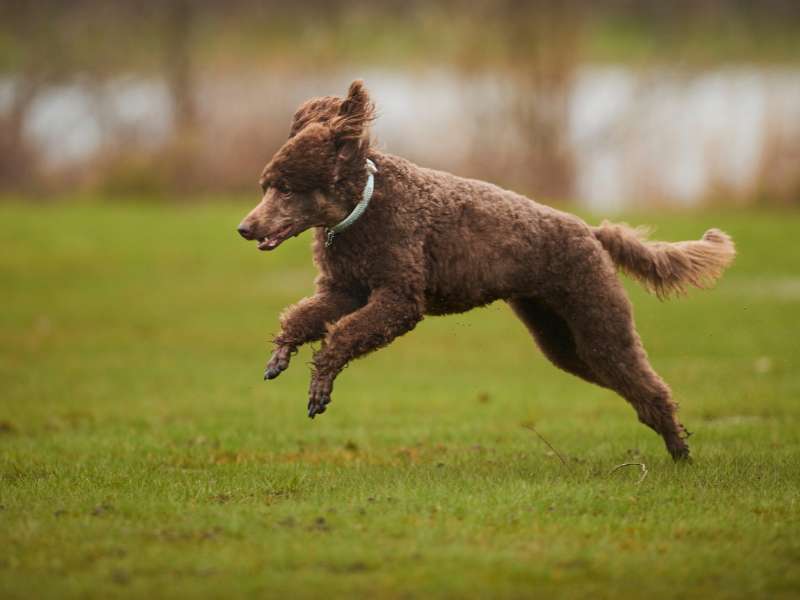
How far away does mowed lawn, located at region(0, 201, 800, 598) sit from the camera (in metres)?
5.60

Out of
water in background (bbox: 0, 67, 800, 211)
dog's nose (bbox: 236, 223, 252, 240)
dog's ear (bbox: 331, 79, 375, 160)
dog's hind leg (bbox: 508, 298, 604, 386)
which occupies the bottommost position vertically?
water in background (bbox: 0, 67, 800, 211)

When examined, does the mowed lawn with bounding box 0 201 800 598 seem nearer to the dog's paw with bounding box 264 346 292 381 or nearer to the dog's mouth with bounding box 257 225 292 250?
the dog's paw with bounding box 264 346 292 381

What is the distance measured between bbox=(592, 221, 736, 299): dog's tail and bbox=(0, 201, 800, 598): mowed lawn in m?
1.19

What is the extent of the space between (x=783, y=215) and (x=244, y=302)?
11.7 meters

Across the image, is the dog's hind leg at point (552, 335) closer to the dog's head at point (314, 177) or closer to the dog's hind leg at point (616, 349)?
the dog's hind leg at point (616, 349)

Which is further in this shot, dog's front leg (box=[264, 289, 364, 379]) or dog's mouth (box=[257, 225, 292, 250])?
dog's front leg (box=[264, 289, 364, 379])

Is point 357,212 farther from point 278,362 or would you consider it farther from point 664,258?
point 664,258

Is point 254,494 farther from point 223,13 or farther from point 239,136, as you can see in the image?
point 223,13

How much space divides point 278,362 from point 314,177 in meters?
1.10

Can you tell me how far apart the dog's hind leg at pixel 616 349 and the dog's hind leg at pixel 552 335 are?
147 millimetres

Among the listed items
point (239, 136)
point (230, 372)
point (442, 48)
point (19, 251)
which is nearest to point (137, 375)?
point (230, 372)

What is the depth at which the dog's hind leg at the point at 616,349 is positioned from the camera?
7.88 meters

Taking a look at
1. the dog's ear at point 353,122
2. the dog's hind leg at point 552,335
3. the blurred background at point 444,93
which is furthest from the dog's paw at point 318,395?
the blurred background at point 444,93

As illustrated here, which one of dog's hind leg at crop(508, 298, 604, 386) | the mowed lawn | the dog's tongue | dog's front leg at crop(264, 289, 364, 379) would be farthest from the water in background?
the dog's tongue
